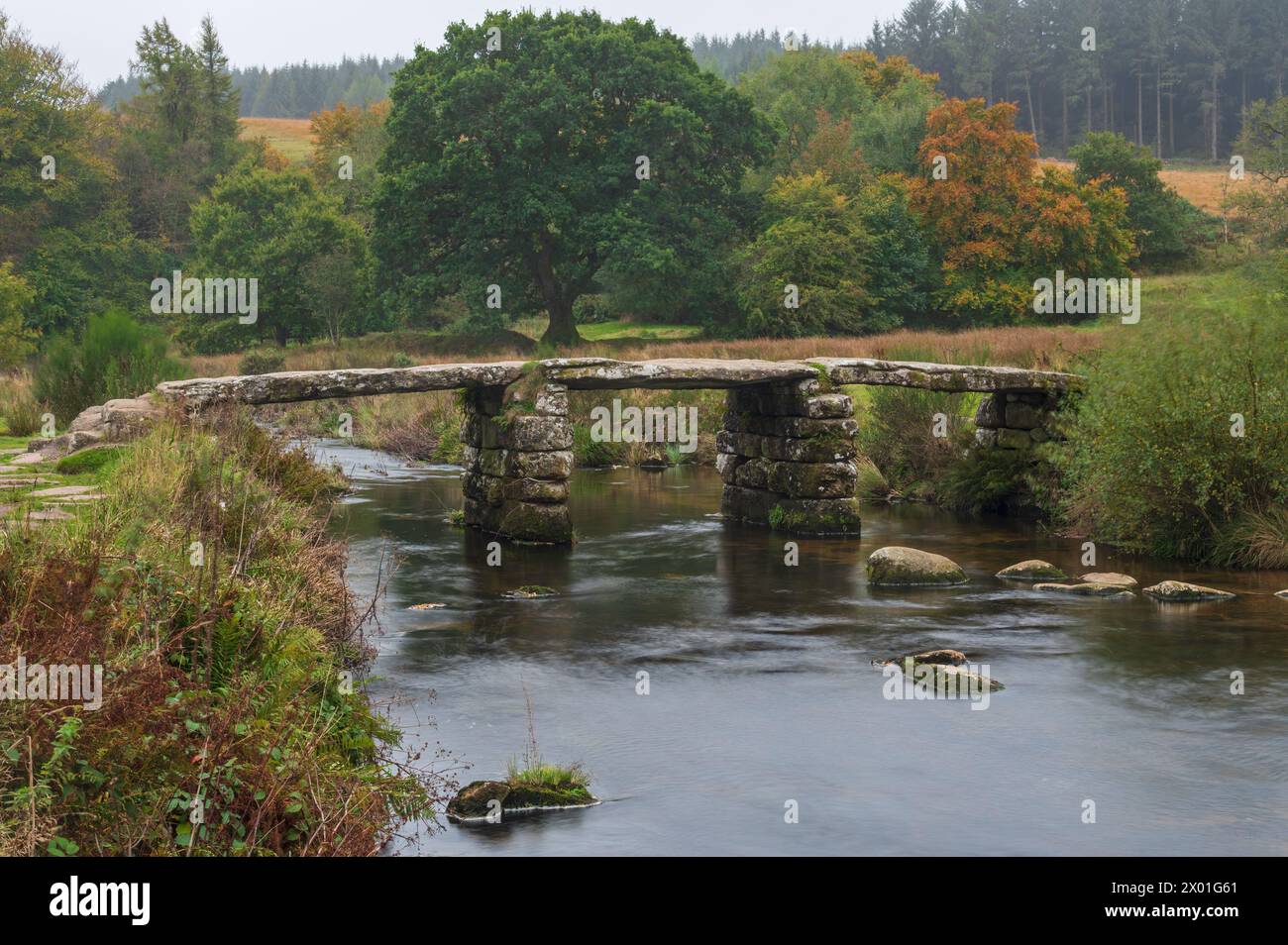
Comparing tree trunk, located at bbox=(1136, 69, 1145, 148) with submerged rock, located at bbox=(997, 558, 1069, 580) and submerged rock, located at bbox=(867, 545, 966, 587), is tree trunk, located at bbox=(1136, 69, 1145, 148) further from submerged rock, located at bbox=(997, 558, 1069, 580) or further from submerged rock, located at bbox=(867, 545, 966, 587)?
submerged rock, located at bbox=(867, 545, 966, 587)

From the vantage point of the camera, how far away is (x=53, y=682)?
250 inches

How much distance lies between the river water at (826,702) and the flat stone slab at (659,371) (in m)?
2.25

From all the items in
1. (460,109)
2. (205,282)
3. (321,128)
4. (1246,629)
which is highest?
(321,128)

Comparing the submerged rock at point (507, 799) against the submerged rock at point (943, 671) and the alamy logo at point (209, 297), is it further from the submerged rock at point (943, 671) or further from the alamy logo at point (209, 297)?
the alamy logo at point (209, 297)

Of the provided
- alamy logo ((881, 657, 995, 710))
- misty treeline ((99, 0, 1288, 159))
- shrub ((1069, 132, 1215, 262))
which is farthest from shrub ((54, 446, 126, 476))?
misty treeline ((99, 0, 1288, 159))

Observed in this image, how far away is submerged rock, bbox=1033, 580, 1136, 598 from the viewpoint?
15.2 m

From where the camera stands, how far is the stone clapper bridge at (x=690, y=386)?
57.8 feet

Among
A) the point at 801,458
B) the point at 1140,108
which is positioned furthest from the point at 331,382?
the point at 1140,108

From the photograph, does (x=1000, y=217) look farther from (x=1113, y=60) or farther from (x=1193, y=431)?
(x=1113, y=60)

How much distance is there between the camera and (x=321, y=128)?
260 ft

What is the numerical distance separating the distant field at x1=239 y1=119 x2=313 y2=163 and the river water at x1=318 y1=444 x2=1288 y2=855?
84505mm

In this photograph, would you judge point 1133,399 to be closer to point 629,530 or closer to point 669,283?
point 629,530
